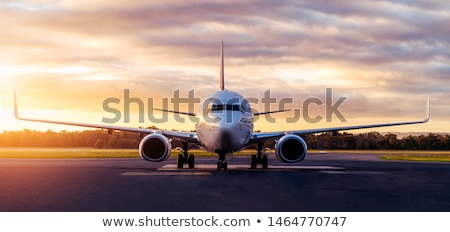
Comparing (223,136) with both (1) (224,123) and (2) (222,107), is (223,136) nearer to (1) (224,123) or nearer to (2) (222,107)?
(1) (224,123)

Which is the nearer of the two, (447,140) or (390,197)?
(390,197)

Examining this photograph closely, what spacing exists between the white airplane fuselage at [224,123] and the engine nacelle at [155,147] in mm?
1547

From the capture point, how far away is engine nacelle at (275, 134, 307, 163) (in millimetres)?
27016

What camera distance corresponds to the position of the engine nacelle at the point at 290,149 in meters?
27.0

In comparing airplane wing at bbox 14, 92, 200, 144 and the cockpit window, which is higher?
the cockpit window

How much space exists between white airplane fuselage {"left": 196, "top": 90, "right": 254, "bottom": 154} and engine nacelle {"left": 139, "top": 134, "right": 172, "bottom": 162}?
5.08ft

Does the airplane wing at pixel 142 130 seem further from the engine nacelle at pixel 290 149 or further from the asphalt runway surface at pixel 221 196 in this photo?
the asphalt runway surface at pixel 221 196

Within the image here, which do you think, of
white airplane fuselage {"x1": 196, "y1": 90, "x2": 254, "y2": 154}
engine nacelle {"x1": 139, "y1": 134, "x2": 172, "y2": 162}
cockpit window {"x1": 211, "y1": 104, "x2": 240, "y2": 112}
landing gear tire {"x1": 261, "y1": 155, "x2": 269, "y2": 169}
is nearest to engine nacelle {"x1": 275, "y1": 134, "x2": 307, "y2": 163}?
white airplane fuselage {"x1": 196, "y1": 90, "x2": 254, "y2": 154}

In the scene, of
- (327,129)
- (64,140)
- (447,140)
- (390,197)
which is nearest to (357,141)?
(447,140)

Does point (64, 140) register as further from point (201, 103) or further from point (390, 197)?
point (390, 197)

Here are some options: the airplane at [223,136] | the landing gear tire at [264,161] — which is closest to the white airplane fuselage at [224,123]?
the airplane at [223,136]

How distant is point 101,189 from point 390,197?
7089 millimetres

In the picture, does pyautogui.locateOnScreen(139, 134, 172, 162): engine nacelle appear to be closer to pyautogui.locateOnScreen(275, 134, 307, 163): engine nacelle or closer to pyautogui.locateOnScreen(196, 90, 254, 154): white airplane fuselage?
pyautogui.locateOnScreen(196, 90, 254, 154): white airplane fuselage
